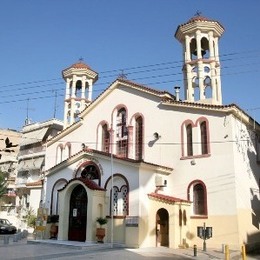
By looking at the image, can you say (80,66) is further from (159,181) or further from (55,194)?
(159,181)

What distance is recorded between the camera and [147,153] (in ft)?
81.4

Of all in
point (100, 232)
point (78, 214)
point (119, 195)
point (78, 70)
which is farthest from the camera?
point (78, 70)

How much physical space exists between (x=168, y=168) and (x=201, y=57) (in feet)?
29.5

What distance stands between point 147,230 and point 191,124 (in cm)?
756

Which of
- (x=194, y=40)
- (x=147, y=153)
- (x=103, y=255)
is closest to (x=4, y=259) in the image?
(x=103, y=255)

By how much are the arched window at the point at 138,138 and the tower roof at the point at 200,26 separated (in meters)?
7.86

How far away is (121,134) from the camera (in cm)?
2677

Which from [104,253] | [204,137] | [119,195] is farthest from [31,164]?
[104,253]

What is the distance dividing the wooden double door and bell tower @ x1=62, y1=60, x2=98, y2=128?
10.9 metres

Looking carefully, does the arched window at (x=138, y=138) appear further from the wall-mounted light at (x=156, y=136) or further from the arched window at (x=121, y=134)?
the wall-mounted light at (x=156, y=136)

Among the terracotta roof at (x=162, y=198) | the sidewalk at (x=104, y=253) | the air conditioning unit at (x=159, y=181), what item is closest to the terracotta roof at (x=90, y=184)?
the sidewalk at (x=104, y=253)

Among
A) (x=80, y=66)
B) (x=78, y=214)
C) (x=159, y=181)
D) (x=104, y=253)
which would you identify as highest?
(x=80, y=66)

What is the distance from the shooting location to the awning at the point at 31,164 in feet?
154

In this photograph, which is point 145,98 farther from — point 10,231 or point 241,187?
point 10,231
